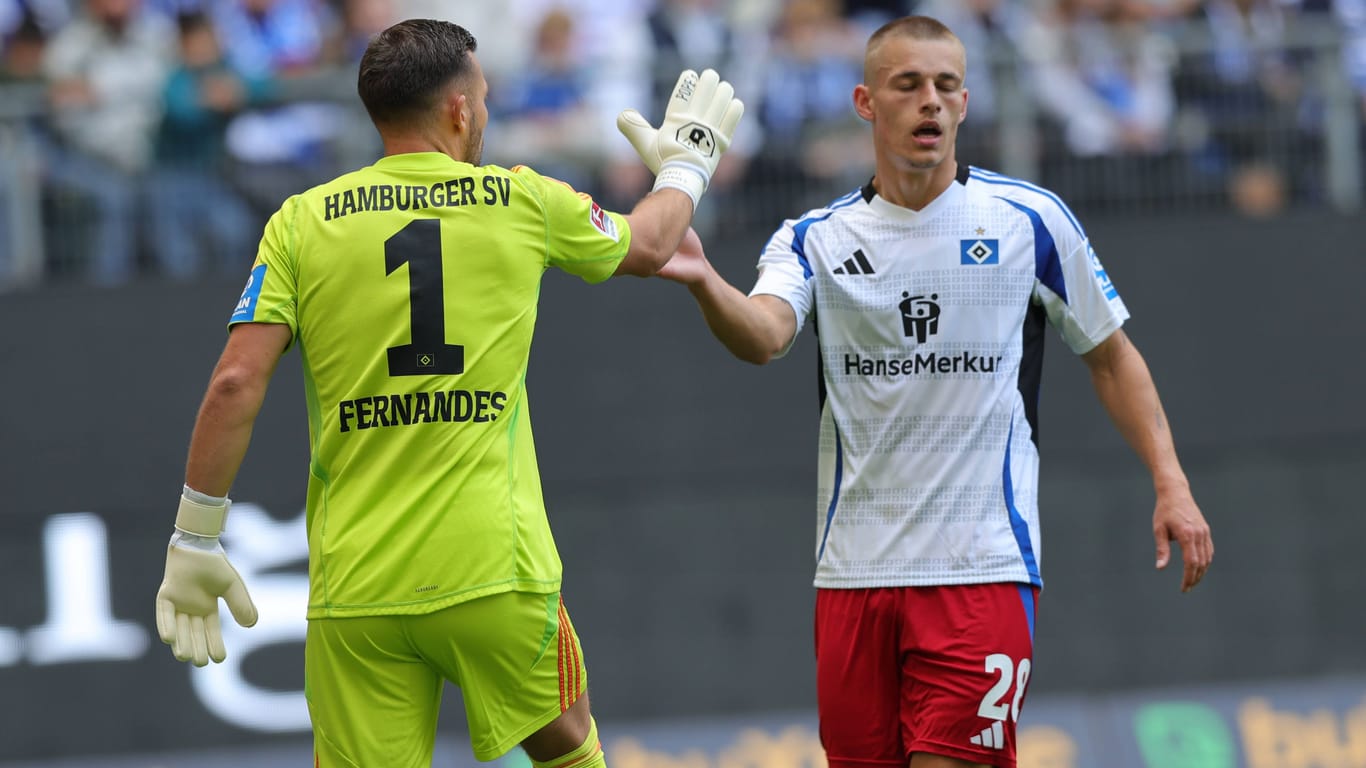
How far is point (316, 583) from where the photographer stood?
4.54m

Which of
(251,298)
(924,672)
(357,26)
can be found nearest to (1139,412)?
(924,672)

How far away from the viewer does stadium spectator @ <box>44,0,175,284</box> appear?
9.52 m

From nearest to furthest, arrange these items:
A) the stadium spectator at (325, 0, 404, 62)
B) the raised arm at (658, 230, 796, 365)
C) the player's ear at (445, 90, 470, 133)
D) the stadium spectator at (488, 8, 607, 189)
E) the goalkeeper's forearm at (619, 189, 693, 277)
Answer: the player's ear at (445, 90, 470, 133)
the goalkeeper's forearm at (619, 189, 693, 277)
the raised arm at (658, 230, 796, 365)
the stadium spectator at (488, 8, 607, 189)
the stadium spectator at (325, 0, 404, 62)

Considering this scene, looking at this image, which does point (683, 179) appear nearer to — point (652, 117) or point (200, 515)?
point (200, 515)

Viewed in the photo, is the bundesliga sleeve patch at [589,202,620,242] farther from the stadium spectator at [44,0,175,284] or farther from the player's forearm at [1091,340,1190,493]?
the stadium spectator at [44,0,175,284]

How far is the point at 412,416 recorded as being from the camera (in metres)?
4.38

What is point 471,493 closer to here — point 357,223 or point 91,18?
point 357,223

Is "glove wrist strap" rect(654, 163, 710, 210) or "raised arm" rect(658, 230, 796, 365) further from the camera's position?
"raised arm" rect(658, 230, 796, 365)

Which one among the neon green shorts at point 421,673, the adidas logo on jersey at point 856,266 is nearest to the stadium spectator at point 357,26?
the adidas logo on jersey at point 856,266

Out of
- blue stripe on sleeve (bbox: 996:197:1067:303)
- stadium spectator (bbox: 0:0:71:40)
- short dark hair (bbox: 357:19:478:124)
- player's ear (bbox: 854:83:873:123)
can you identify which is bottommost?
blue stripe on sleeve (bbox: 996:197:1067:303)

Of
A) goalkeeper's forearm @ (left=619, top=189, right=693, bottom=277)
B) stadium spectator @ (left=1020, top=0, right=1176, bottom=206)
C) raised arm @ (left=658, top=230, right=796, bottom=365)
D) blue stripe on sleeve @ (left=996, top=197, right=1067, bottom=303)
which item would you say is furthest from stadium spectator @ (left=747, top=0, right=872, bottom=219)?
goalkeeper's forearm @ (left=619, top=189, right=693, bottom=277)

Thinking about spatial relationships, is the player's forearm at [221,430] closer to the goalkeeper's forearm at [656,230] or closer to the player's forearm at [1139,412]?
the goalkeeper's forearm at [656,230]

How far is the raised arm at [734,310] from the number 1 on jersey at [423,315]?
807mm

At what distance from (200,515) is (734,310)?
152 centimetres
